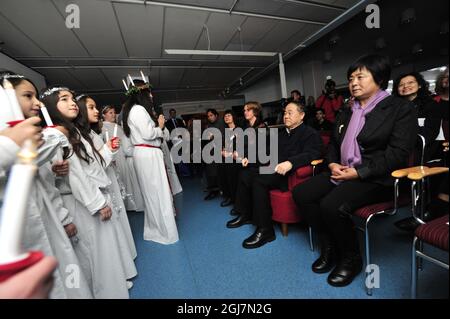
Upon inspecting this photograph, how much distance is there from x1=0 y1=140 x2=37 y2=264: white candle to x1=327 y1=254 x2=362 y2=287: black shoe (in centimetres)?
151

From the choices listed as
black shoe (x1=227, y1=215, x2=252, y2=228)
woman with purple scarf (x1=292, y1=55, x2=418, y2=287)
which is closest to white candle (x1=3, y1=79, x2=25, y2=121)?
woman with purple scarf (x1=292, y1=55, x2=418, y2=287)

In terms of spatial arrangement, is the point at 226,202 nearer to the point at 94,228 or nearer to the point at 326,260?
the point at 326,260

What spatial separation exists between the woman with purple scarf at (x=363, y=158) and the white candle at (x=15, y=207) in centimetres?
141

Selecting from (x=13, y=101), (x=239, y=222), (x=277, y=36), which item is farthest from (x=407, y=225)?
(x=277, y=36)

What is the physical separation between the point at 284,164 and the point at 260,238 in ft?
2.22

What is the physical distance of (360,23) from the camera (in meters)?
4.68

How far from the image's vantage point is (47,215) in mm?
1033

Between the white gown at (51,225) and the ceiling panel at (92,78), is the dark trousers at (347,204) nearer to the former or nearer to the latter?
the white gown at (51,225)

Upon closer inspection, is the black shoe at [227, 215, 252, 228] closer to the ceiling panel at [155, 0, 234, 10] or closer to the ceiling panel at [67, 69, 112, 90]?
the ceiling panel at [155, 0, 234, 10]

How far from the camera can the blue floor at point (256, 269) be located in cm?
131

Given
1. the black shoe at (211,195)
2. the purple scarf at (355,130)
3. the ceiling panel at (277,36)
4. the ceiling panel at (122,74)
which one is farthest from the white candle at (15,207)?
the ceiling panel at (122,74)

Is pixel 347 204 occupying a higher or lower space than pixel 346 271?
higher
